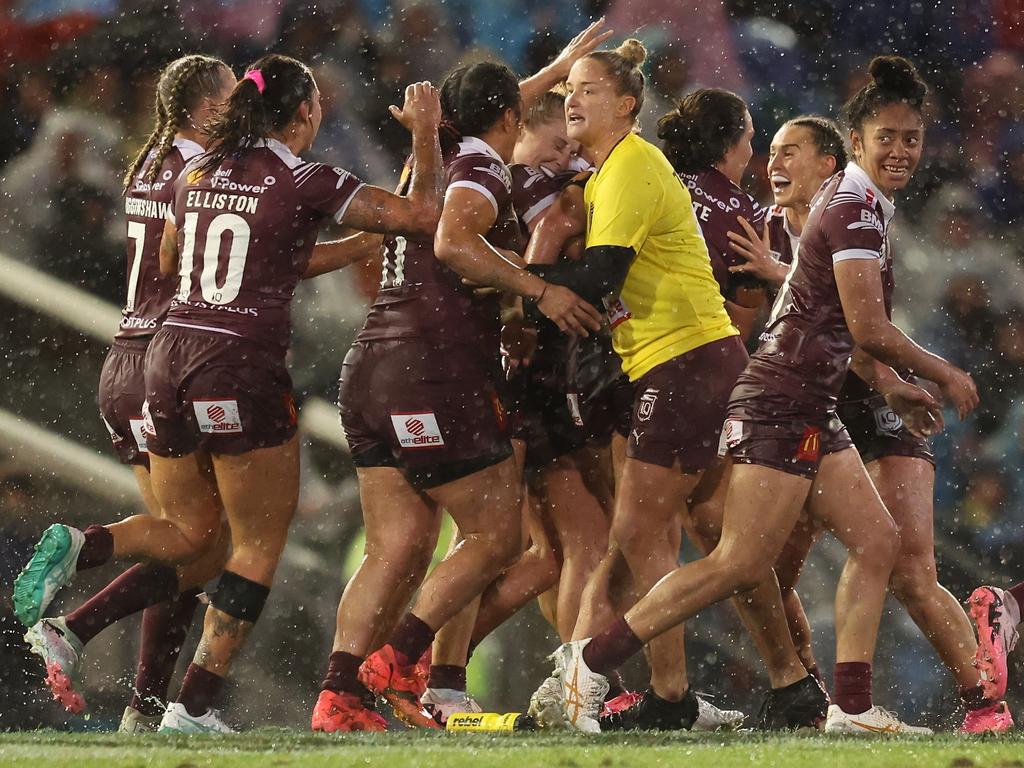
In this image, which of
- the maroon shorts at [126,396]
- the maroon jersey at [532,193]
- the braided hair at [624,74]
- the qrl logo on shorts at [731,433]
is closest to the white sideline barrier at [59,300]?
the maroon shorts at [126,396]

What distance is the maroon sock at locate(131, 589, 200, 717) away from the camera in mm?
5531

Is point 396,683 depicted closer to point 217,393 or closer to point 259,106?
point 217,393

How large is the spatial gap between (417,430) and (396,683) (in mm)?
802

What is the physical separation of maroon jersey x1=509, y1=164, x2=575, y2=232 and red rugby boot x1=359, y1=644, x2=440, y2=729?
1541 millimetres

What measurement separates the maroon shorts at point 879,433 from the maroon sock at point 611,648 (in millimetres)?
1223

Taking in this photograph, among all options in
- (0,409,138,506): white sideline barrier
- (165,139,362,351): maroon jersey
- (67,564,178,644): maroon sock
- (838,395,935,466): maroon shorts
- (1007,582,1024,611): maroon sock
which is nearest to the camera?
(165,139,362,351): maroon jersey

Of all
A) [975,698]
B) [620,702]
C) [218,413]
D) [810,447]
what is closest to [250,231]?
[218,413]

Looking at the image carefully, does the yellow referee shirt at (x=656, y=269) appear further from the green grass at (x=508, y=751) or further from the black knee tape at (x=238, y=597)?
the black knee tape at (x=238, y=597)

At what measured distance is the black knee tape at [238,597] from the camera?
4926mm

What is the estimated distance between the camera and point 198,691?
16.1 feet

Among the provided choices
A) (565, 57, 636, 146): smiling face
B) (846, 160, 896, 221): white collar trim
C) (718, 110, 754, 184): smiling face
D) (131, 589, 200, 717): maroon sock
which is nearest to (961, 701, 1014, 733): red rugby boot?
(846, 160, 896, 221): white collar trim

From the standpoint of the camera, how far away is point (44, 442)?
7.19 m

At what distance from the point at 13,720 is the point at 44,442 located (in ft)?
4.07

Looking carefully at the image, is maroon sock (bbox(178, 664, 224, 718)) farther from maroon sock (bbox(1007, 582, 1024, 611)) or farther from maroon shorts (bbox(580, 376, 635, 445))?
maroon sock (bbox(1007, 582, 1024, 611))
